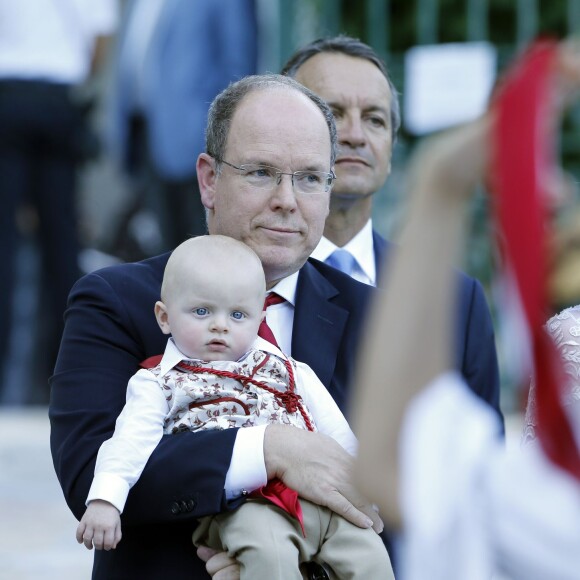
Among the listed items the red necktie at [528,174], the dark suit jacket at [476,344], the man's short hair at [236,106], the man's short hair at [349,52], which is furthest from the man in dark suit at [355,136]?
the red necktie at [528,174]

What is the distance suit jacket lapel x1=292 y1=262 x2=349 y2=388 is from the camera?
312 cm

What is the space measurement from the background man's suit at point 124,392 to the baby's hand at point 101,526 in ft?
0.44

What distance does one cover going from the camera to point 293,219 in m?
3.18

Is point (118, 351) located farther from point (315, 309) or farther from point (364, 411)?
point (364, 411)

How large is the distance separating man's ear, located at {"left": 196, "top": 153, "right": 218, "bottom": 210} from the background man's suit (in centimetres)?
19

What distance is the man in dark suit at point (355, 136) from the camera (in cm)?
412

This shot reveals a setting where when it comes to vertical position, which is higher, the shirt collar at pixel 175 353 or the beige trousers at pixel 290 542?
the shirt collar at pixel 175 353

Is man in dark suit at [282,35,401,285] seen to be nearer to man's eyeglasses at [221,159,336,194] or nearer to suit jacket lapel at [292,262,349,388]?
suit jacket lapel at [292,262,349,388]

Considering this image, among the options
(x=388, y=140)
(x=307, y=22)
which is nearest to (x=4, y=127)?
(x=307, y=22)

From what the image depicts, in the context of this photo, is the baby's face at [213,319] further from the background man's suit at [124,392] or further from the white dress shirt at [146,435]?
the background man's suit at [124,392]

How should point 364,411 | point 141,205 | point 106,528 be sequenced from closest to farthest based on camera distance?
point 364,411
point 106,528
point 141,205

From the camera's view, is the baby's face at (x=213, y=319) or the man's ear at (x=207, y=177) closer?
the baby's face at (x=213, y=319)

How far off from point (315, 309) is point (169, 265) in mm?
430

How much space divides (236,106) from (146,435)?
825 millimetres
